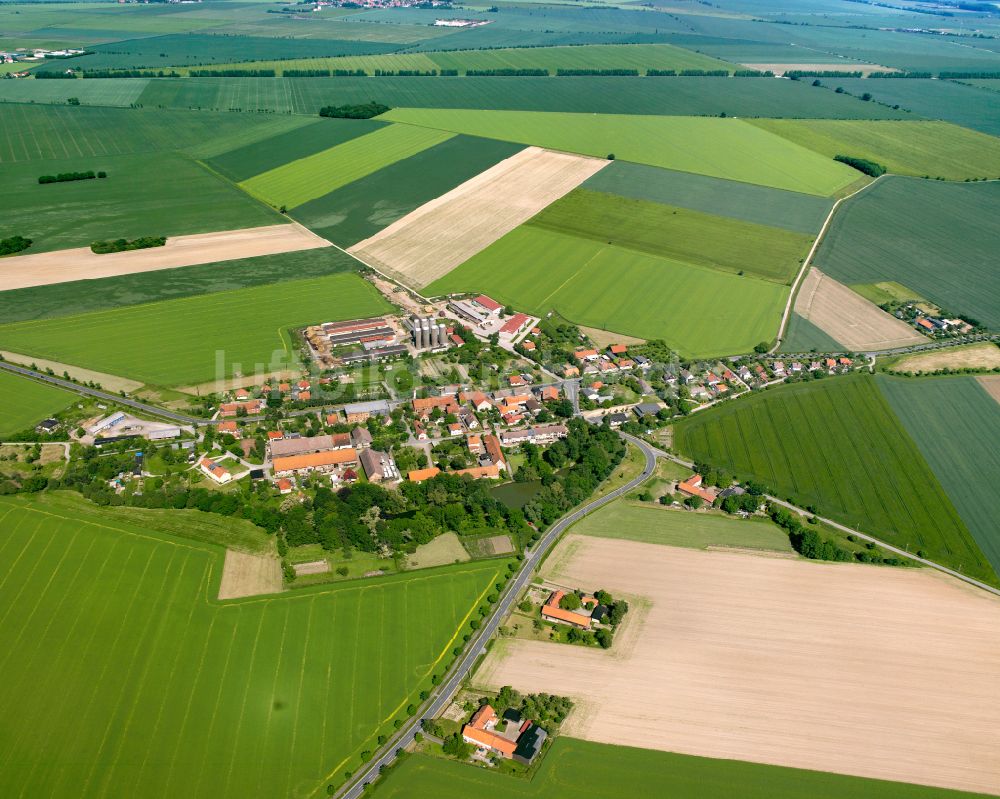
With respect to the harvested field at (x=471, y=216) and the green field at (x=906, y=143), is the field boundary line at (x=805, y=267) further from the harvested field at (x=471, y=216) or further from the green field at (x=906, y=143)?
the harvested field at (x=471, y=216)

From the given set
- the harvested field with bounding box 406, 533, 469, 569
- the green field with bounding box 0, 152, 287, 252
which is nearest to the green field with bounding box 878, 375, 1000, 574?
the harvested field with bounding box 406, 533, 469, 569

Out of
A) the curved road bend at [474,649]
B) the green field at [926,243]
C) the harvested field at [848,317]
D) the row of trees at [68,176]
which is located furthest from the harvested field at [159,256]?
the green field at [926,243]

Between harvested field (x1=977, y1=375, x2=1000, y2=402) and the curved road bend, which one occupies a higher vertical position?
harvested field (x1=977, y1=375, x2=1000, y2=402)

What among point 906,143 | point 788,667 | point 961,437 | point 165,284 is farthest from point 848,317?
point 165,284

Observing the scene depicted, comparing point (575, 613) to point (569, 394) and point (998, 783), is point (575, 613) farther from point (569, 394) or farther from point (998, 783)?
point (569, 394)

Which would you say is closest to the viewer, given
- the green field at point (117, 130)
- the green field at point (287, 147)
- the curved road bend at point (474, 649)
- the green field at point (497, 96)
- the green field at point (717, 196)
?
the curved road bend at point (474, 649)

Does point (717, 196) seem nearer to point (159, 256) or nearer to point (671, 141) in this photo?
point (671, 141)

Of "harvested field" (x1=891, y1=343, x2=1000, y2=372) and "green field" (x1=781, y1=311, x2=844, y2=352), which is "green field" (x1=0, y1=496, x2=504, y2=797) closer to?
"green field" (x1=781, y1=311, x2=844, y2=352)
